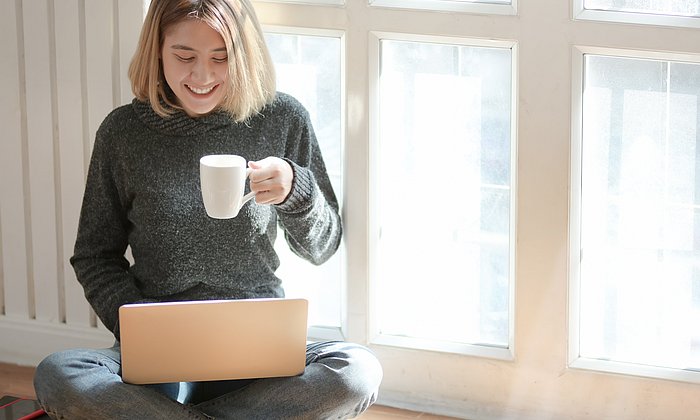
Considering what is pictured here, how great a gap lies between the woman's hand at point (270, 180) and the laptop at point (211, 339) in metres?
0.19

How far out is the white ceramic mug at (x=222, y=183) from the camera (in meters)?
1.78

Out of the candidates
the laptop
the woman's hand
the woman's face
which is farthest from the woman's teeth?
the laptop

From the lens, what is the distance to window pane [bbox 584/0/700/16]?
1.96 m

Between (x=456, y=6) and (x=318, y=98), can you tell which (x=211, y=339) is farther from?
(x=456, y=6)

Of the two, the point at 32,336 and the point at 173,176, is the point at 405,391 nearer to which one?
the point at 173,176

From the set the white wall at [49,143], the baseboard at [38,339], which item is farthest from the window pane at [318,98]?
the baseboard at [38,339]

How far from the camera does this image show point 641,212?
6.76ft

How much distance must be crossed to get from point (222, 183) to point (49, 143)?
0.76 m

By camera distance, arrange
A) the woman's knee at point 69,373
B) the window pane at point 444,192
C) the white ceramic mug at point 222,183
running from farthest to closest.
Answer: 1. the window pane at point 444,192
2. the woman's knee at point 69,373
3. the white ceramic mug at point 222,183

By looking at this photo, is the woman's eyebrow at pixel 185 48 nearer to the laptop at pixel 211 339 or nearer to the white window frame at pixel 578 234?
the laptop at pixel 211 339

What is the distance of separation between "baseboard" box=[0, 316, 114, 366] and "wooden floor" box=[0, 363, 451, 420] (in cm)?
3

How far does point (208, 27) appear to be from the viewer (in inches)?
76.7

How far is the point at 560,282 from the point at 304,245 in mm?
476

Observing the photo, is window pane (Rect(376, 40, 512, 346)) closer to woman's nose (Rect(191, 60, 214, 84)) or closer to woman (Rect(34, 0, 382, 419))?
woman (Rect(34, 0, 382, 419))
